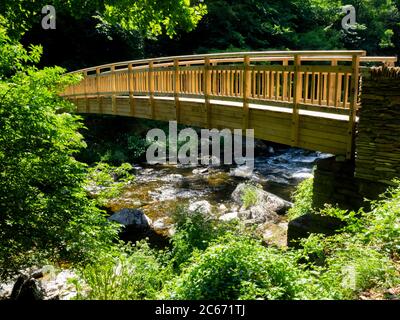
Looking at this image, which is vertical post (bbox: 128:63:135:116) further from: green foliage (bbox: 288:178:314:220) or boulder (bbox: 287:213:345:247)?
boulder (bbox: 287:213:345:247)

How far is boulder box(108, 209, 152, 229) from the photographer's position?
390 inches

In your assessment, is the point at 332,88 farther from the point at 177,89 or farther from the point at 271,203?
the point at 271,203

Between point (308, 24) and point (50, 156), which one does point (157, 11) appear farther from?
point (308, 24)

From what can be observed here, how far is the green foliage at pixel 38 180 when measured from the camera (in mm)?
5078

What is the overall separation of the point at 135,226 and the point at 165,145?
9295 mm

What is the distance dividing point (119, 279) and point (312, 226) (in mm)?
3368

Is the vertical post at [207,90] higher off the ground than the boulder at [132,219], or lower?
higher

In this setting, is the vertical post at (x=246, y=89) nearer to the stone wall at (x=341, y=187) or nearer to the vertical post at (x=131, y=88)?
the stone wall at (x=341, y=187)

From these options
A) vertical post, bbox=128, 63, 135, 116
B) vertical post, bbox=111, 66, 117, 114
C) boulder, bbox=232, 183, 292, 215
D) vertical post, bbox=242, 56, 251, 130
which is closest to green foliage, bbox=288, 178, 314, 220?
boulder, bbox=232, 183, 292, 215

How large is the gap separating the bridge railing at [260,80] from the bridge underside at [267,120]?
0.17 meters

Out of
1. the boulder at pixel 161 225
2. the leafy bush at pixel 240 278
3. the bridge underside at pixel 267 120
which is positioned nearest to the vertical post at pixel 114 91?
the bridge underside at pixel 267 120

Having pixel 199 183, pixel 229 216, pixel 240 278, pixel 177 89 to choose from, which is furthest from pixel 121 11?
pixel 199 183
